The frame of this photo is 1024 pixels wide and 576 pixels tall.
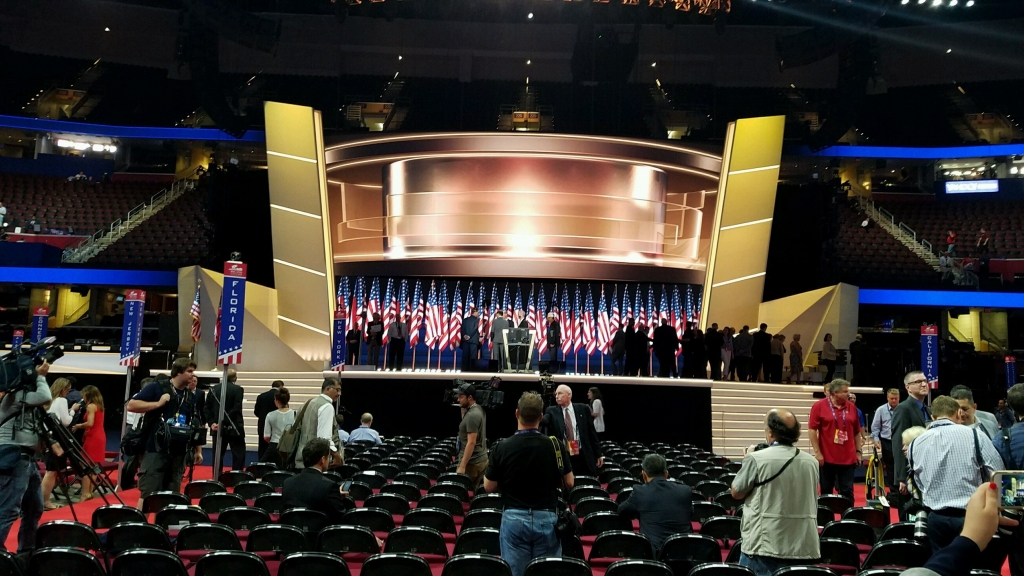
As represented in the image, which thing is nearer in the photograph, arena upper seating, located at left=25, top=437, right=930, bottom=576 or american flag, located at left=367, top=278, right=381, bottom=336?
arena upper seating, located at left=25, top=437, right=930, bottom=576

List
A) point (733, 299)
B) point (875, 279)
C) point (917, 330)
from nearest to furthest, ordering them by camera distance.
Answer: point (733, 299) → point (875, 279) → point (917, 330)

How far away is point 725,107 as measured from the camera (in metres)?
31.4

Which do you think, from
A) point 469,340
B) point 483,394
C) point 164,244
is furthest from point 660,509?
point 164,244

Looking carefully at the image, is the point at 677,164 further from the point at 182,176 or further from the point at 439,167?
the point at 182,176

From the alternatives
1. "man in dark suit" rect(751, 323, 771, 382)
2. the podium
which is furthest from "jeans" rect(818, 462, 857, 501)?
the podium

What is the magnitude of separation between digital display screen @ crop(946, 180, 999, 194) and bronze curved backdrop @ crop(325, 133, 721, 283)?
1439 cm

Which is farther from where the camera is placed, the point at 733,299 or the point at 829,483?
the point at 733,299

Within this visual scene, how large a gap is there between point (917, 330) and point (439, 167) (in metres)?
18.3

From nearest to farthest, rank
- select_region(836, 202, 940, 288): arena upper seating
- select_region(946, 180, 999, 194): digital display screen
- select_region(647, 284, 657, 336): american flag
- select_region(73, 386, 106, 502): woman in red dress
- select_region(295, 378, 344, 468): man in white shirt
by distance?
select_region(295, 378, 344, 468): man in white shirt → select_region(73, 386, 106, 502): woman in red dress → select_region(647, 284, 657, 336): american flag → select_region(836, 202, 940, 288): arena upper seating → select_region(946, 180, 999, 194): digital display screen

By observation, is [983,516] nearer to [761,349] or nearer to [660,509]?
[660,509]

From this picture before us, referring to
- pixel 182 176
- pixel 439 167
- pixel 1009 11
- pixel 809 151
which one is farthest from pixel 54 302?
pixel 1009 11

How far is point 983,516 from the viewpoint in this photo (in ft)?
6.80

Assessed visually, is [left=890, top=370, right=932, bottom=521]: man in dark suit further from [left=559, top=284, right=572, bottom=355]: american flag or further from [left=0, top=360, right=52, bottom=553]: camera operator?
[left=559, top=284, right=572, bottom=355]: american flag

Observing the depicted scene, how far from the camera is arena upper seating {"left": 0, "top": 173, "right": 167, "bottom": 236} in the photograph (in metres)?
31.8
